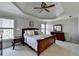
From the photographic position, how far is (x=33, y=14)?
2266 millimetres

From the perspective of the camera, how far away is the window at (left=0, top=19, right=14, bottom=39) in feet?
6.91

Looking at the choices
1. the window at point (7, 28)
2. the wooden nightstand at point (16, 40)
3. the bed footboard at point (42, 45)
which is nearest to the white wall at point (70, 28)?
the bed footboard at point (42, 45)

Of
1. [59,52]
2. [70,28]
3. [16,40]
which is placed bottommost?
[59,52]

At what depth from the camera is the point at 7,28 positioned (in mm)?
2160

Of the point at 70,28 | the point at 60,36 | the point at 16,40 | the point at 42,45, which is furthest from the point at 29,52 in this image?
the point at 70,28

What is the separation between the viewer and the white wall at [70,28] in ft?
7.31

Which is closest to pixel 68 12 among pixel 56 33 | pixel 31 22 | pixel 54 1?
pixel 54 1

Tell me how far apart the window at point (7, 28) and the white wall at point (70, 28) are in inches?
40.5

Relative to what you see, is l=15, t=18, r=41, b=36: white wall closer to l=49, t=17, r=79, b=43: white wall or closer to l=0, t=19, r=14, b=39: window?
l=0, t=19, r=14, b=39: window

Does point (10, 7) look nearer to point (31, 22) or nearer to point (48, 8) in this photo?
point (31, 22)

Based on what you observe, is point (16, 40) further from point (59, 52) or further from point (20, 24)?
point (59, 52)

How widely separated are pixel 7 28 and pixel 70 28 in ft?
5.02

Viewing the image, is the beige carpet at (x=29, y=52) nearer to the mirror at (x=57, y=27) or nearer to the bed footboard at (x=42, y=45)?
the bed footboard at (x=42, y=45)

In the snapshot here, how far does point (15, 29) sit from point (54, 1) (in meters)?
1.12
